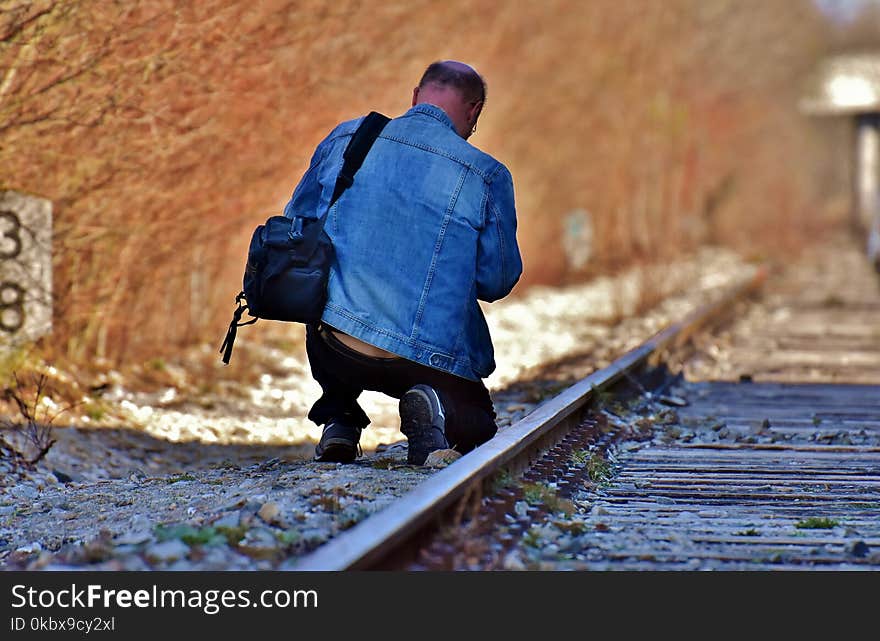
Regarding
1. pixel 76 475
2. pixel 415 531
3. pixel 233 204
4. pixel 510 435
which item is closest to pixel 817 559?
pixel 415 531

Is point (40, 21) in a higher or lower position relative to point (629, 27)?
lower

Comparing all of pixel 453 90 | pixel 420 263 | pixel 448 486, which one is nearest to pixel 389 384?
pixel 420 263

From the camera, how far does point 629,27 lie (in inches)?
923

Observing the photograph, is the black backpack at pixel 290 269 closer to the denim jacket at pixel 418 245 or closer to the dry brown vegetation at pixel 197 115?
the denim jacket at pixel 418 245

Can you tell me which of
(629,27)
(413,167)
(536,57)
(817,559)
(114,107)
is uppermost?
(629,27)

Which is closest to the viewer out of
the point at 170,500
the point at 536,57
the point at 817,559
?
the point at 817,559

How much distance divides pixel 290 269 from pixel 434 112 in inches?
33.1

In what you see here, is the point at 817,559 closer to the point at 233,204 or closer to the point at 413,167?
the point at 413,167

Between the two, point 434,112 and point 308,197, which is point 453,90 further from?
point 308,197

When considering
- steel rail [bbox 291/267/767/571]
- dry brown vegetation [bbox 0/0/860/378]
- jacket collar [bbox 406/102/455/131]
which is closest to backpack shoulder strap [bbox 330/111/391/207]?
jacket collar [bbox 406/102/455/131]

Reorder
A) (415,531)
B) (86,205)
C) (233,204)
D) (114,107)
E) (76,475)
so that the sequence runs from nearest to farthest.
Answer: (415,531) < (76,475) < (114,107) < (86,205) < (233,204)

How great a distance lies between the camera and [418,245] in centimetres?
525

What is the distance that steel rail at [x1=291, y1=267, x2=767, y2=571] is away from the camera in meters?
3.26

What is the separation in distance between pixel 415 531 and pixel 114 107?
4.57m
